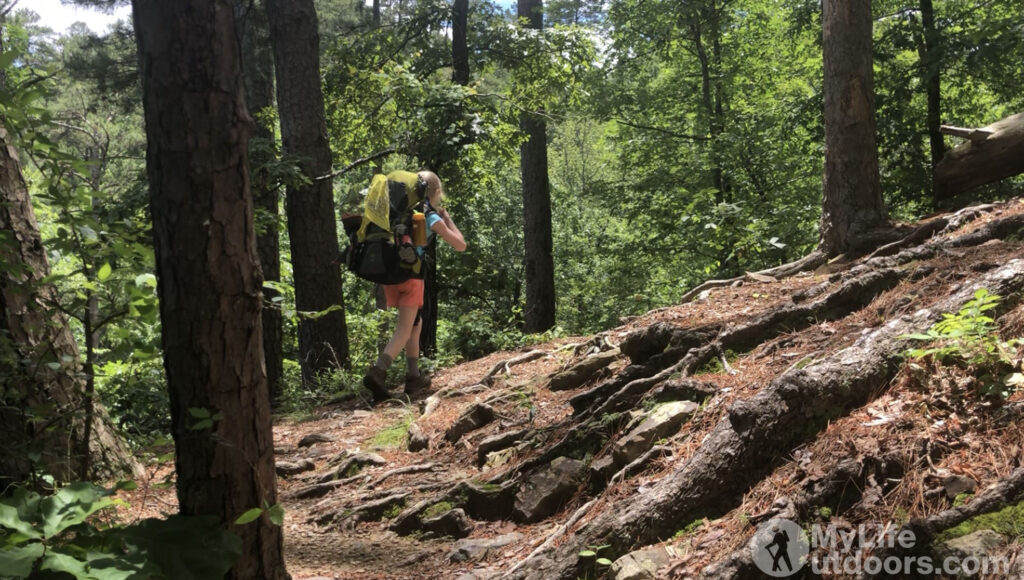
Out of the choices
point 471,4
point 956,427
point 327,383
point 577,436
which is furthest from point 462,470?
point 471,4

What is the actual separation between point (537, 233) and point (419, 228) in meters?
7.44

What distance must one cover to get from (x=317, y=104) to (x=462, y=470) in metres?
5.32

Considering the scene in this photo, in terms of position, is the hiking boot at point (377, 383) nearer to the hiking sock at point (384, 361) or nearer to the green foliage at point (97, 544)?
the hiking sock at point (384, 361)

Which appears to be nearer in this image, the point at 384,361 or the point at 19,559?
the point at 19,559

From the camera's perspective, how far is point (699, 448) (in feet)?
10.4

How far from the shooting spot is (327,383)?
8023 mm

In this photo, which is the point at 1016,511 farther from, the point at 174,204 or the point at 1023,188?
the point at 1023,188

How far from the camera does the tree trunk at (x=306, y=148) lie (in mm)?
8133

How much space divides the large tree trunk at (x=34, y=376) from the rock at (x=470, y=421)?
2110 millimetres

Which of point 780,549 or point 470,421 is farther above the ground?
point 780,549

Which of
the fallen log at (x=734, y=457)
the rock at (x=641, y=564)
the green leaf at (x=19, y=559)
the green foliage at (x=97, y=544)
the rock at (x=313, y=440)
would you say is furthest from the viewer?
the rock at (x=313, y=440)

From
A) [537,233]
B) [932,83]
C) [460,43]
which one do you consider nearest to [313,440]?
[460,43]

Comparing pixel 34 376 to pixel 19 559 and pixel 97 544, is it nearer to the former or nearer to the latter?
pixel 97 544

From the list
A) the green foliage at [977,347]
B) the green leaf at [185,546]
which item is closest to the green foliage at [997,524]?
the green foliage at [977,347]
